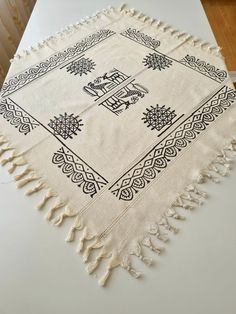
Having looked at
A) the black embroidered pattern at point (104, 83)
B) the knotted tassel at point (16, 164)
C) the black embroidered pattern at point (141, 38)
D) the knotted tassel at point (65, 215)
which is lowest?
the knotted tassel at point (65, 215)

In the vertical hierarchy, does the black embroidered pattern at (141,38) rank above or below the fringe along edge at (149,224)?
above

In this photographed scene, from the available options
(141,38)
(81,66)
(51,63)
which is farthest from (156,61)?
(51,63)

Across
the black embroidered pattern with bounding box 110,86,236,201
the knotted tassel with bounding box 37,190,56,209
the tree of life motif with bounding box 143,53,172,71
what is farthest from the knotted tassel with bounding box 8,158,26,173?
the tree of life motif with bounding box 143,53,172,71

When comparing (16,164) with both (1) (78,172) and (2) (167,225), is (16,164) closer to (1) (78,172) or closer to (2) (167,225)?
(1) (78,172)

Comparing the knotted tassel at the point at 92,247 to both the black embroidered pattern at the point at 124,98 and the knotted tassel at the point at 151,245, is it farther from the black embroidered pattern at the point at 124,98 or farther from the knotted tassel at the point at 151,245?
the black embroidered pattern at the point at 124,98

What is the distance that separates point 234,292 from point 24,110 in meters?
0.69

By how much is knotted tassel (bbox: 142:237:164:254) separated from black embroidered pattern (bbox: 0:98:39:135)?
0.43m

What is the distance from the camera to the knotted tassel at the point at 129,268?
0.53 m

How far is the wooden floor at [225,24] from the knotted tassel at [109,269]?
55.6 inches

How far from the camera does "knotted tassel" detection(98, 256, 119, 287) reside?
520 mm

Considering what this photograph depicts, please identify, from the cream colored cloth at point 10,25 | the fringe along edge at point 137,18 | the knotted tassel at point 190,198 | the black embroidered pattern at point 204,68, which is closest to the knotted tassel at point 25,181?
the knotted tassel at point 190,198

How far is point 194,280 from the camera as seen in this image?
0.52 metres

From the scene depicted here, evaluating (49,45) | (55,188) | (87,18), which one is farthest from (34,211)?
(87,18)

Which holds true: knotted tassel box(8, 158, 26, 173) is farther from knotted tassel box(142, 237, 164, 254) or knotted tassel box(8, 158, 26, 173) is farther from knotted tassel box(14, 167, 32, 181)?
knotted tassel box(142, 237, 164, 254)
